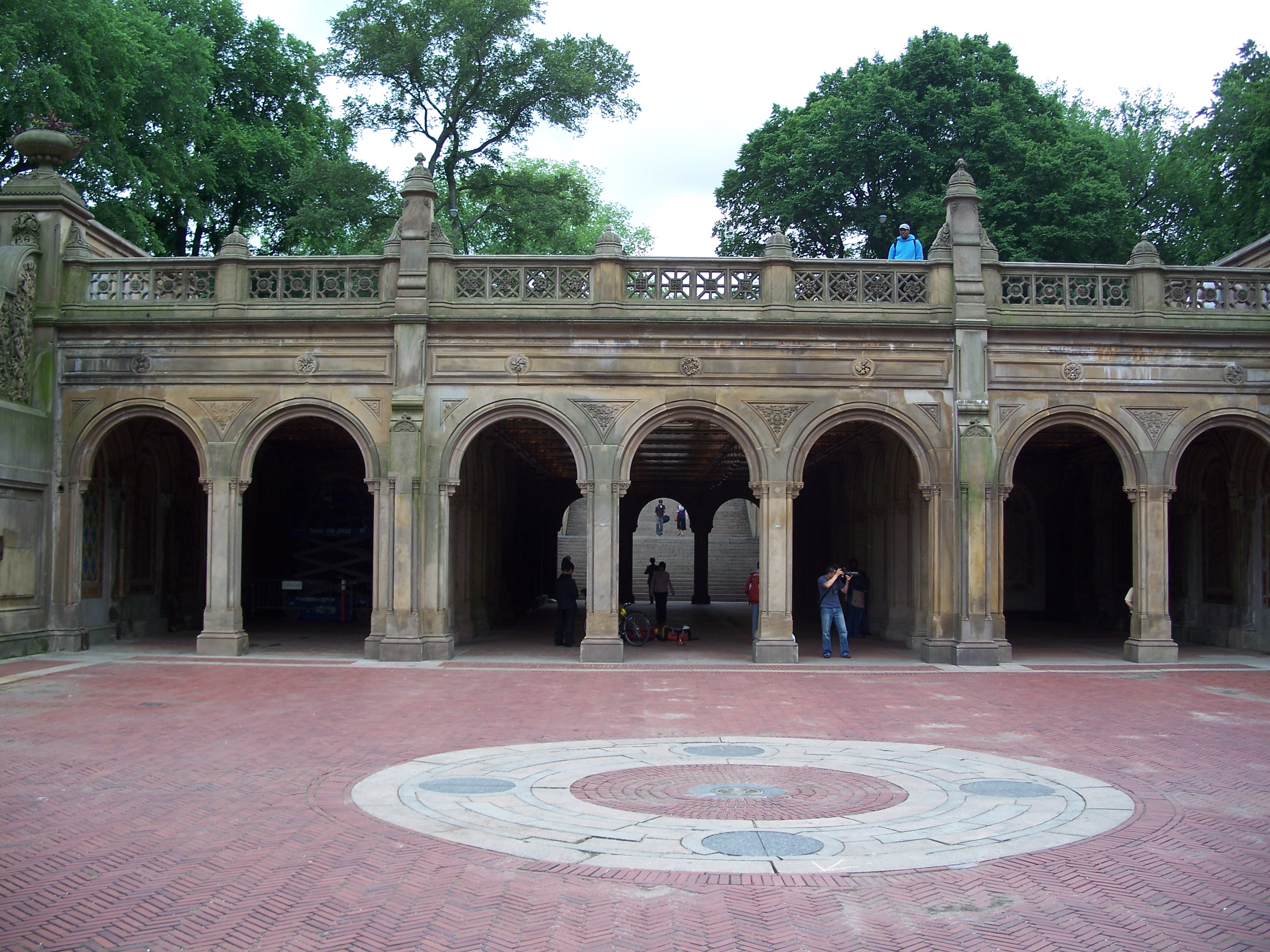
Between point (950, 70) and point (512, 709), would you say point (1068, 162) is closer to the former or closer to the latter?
point (950, 70)

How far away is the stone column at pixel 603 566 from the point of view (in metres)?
18.7

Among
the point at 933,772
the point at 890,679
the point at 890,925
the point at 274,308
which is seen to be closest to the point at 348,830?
the point at 890,925

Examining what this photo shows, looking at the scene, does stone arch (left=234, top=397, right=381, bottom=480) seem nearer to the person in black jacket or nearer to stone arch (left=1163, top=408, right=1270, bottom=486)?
the person in black jacket

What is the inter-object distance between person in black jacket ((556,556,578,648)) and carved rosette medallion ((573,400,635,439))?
11.4 ft

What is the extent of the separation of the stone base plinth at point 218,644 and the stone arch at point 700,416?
731cm

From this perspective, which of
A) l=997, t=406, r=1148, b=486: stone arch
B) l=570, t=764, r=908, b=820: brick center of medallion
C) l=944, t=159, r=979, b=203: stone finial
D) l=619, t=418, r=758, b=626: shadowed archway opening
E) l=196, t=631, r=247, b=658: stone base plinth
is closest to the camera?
l=570, t=764, r=908, b=820: brick center of medallion

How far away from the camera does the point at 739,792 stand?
28.0 ft

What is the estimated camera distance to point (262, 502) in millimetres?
26125

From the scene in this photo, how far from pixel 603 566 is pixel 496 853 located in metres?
12.1

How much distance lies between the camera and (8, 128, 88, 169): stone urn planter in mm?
19688

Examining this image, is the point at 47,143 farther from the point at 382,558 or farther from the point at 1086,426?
the point at 1086,426

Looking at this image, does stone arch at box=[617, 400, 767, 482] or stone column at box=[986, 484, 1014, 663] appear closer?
stone column at box=[986, 484, 1014, 663]

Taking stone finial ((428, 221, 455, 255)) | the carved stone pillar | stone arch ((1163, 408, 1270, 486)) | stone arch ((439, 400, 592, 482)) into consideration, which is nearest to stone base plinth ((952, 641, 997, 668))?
the carved stone pillar

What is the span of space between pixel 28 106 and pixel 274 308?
11623 mm
